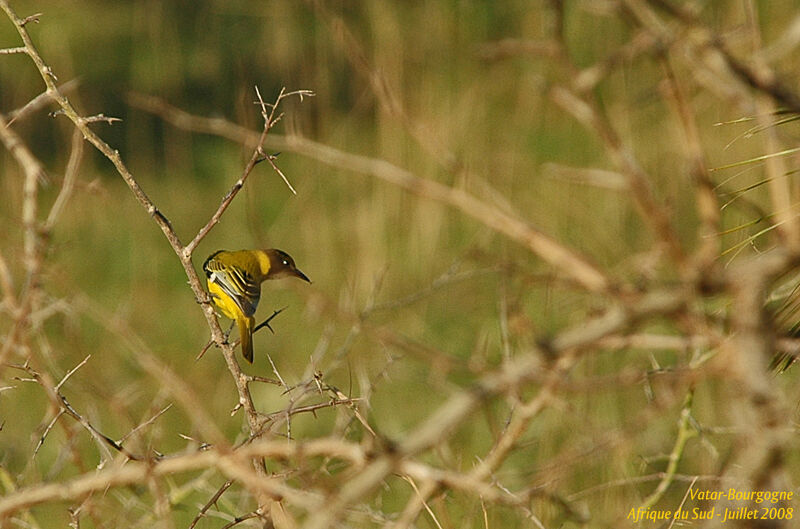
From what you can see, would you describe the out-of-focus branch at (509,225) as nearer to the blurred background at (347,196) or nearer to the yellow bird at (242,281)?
the blurred background at (347,196)

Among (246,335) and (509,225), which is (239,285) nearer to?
(246,335)

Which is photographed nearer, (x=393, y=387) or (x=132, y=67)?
(x=393, y=387)

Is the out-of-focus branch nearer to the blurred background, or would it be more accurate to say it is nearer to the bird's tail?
the blurred background

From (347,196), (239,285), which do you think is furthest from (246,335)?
(347,196)

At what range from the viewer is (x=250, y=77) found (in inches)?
334

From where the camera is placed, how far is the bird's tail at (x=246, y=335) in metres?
3.59

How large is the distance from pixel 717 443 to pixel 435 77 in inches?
162

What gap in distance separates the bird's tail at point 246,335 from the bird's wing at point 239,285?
0.29ft

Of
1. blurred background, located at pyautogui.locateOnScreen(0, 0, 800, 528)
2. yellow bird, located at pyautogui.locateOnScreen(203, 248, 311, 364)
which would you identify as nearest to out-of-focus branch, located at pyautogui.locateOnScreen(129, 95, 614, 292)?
blurred background, located at pyautogui.locateOnScreen(0, 0, 800, 528)

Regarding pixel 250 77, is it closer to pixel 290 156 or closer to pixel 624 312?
pixel 290 156

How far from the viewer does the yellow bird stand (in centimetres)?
363

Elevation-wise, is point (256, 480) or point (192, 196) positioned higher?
point (256, 480)

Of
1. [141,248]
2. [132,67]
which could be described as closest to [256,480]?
[141,248]

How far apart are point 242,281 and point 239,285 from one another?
0.09ft
